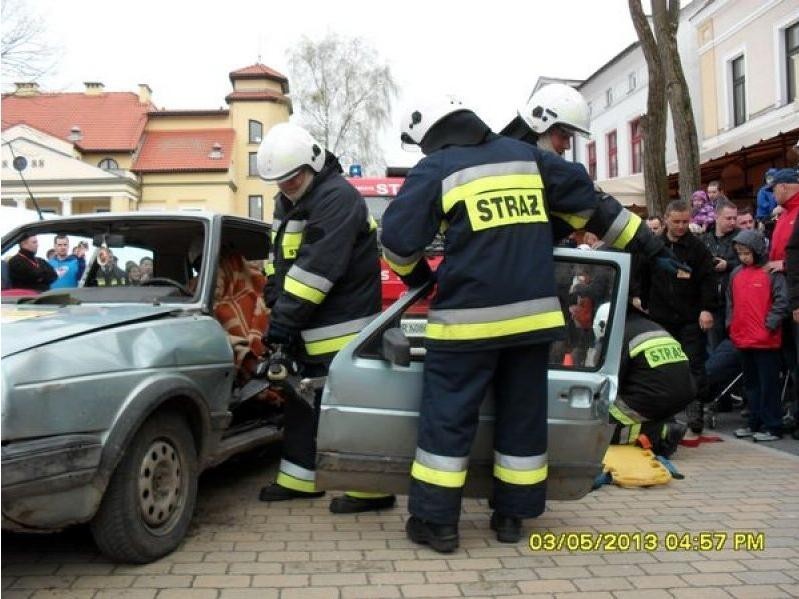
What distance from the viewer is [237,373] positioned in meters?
4.74

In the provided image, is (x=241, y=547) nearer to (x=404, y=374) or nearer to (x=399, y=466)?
(x=399, y=466)

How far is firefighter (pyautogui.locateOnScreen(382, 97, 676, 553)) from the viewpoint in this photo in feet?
11.9

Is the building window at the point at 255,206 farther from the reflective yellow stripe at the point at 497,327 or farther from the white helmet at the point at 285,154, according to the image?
the reflective yellow stripe at the point at 497,327

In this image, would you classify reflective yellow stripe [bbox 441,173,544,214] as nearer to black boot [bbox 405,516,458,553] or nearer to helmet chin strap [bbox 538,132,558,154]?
helmet chin strap [bbox 538,132,558,154]

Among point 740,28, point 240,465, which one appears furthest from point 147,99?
point 240,465

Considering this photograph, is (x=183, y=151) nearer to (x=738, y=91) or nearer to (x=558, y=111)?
(x=738, y=91)

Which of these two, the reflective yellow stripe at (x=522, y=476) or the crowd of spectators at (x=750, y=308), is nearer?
the reflective yellow stripe at (x=522, y=476)

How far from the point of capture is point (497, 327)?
3594 millimetres

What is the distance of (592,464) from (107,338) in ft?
7.75

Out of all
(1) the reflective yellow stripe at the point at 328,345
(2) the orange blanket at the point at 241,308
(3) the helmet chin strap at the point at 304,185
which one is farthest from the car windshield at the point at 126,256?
(1) the reflective yellow stripe at the point at 328,345

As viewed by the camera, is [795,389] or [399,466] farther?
[795,389]

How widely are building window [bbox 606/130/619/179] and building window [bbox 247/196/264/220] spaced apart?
29817 millimetres

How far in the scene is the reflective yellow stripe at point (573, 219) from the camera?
3934mm

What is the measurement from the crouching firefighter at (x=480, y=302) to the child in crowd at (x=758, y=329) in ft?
10.7
